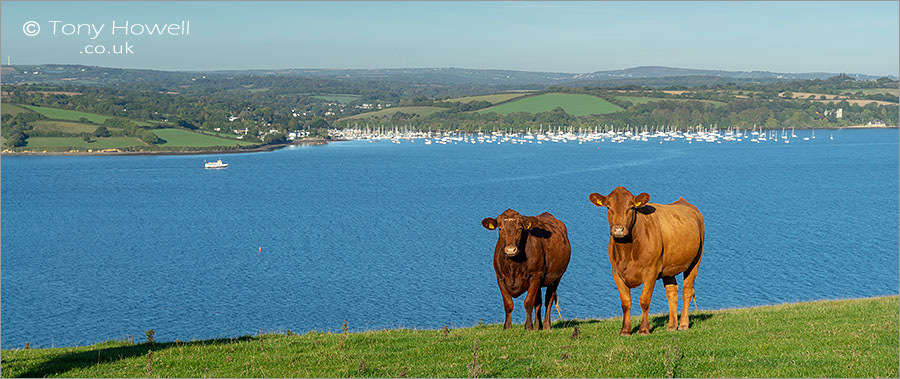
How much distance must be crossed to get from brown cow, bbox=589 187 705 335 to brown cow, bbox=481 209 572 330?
1617 mm

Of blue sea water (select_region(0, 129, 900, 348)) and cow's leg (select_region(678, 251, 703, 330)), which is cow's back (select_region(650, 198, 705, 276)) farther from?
blue sea water (select_region(0, 129, 900, 348))

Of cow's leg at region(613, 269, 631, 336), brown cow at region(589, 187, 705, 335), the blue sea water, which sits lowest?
the blue sea water

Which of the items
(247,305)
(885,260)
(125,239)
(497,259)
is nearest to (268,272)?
(247,305)

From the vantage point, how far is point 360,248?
312ft

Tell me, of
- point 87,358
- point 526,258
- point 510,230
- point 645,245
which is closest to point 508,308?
point 526,258

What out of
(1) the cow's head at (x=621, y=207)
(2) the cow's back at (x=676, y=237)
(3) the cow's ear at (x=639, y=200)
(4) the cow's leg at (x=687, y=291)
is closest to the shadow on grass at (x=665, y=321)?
(4) the cow's leg at (x=687, y=291)

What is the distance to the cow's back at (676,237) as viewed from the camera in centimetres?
1906

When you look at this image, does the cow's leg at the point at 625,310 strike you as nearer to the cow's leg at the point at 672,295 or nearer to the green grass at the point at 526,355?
the green grass at the point at 526,355

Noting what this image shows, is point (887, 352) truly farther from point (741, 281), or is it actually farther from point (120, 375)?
point (741, 281)

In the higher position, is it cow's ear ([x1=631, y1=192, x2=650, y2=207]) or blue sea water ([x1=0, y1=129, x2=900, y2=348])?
cow's ear ([x1=631, y1=192, x2=650, y2=207])

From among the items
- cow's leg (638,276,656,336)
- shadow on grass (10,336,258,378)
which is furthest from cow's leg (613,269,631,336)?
shadow on grass (10,336,258,378)

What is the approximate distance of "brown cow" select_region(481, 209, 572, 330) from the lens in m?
19.2

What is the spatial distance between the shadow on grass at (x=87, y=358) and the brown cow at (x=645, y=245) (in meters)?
8.51

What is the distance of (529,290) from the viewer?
65.2ft
